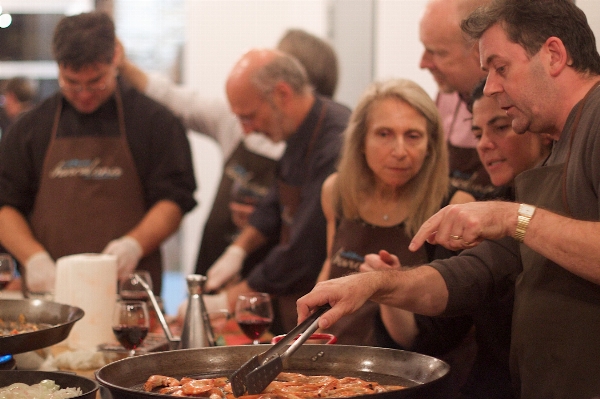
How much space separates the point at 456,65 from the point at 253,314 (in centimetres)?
117

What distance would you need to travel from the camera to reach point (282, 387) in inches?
57.6

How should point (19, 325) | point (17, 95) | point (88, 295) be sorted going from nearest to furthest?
point (19, 325) → point (88, 295) → point (17, 95)

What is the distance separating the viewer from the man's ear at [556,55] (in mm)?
1716

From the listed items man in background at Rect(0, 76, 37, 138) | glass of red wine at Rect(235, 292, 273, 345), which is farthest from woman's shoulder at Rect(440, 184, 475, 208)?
man in background at Rect(0, 76, 37, 138)

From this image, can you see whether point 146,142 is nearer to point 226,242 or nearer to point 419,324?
point 226,242

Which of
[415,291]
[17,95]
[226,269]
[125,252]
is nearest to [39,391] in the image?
[415,291]

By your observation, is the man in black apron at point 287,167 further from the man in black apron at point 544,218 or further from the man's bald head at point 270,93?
the man in black apron at point 544,218

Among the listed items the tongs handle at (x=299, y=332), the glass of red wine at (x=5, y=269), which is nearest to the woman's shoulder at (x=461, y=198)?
the tongs handle at (x=299, y=332)

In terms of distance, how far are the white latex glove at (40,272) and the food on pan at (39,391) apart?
60.2 inches

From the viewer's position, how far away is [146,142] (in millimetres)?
3566

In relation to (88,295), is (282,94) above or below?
above

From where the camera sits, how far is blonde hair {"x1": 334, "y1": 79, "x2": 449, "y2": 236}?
98.7 inches

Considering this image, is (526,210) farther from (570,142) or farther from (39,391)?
(39,391)

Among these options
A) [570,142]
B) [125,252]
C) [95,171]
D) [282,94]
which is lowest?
[125,252]
